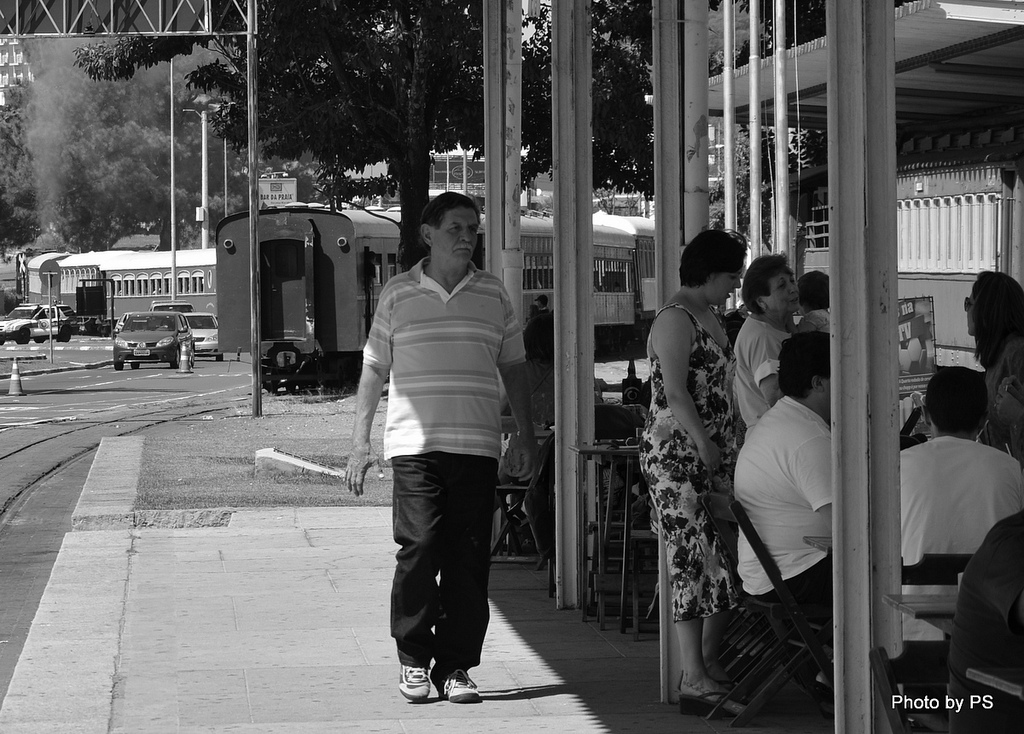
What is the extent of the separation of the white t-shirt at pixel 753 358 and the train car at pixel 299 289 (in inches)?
944

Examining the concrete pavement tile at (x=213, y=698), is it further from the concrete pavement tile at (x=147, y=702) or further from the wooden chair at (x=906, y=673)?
the wooden chair at (x=906, y=673)

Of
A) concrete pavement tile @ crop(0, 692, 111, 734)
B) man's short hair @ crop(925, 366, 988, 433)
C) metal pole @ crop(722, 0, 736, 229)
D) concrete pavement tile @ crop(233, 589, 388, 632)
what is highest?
metal pole @ crop(722, 0, 736, 229)

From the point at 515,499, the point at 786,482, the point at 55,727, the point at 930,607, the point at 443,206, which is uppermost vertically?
the point at 443,206

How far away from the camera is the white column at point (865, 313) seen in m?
4.38

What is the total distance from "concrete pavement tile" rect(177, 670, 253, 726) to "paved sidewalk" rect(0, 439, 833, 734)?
11 millimetres

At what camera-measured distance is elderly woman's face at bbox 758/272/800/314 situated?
7656 millimetres

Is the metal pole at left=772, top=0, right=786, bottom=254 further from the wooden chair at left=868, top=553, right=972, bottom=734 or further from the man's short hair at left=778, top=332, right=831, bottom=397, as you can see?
the wooden chair at left=868, top=553, right=972, bottom=734

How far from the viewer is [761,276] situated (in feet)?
25.2

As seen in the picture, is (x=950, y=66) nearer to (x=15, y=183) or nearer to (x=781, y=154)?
(x=781, y=154)

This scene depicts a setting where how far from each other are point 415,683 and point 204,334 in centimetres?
4433

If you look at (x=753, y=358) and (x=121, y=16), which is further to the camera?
(x=121, y=16)

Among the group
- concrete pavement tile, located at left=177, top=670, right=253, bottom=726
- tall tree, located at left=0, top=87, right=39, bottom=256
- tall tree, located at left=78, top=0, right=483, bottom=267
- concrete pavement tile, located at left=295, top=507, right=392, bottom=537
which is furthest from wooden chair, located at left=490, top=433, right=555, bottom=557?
tall tree, located at left=0, top=87, right=39, bottom=256

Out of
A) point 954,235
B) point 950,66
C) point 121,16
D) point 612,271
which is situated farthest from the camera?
point 612,271

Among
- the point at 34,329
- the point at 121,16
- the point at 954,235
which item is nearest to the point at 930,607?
the point at 954,235
